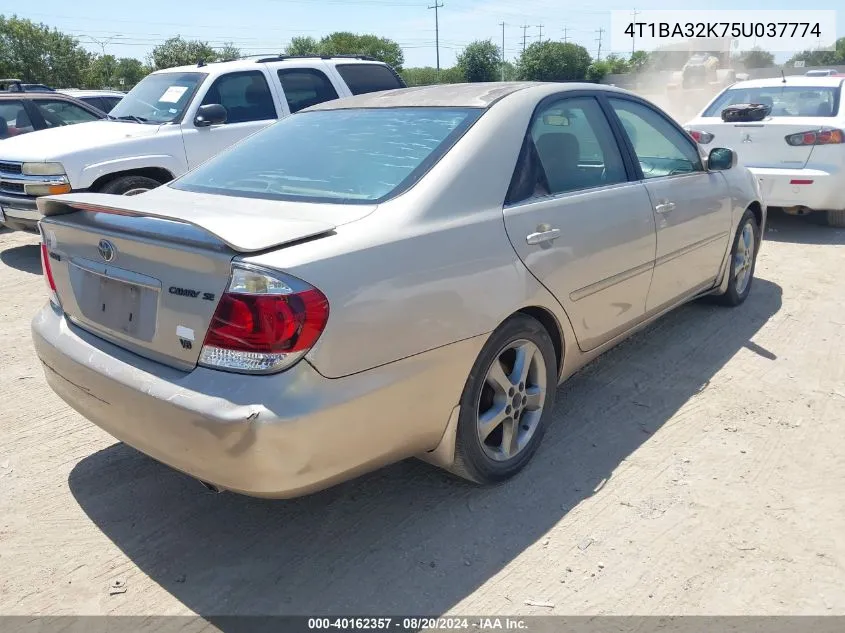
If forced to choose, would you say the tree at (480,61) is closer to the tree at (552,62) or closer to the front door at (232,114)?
the tree at (552,62)

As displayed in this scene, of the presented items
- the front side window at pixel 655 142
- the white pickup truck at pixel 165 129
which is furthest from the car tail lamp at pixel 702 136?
the white pickup truck at pixel 165 129

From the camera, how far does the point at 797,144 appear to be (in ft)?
24.3

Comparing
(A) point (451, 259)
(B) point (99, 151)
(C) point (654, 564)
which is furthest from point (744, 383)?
(B) point (99, 151)

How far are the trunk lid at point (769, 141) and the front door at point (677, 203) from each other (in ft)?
10.6

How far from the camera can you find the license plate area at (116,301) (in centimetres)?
250

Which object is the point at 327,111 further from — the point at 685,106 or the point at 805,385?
the point at 685,106

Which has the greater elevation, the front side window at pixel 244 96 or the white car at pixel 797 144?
the front side window at pixel 244 96

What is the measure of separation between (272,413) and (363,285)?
51 centimetres

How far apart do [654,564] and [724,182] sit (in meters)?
3.07

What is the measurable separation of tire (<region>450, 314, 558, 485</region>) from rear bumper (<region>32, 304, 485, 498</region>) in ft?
0.44

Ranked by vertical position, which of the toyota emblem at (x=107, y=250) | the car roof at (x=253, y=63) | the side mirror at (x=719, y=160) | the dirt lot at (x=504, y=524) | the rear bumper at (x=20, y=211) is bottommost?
the dirt lot at (x=504, y=524)

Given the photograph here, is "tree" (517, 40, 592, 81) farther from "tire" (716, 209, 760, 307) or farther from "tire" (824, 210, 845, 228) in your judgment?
"tire" (716, 209, 760, 307)

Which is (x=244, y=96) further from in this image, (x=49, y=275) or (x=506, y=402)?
(x=506, y=402)

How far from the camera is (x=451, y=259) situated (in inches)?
105
